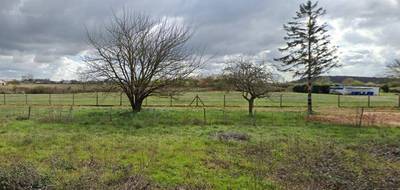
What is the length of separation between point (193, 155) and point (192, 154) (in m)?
0.19

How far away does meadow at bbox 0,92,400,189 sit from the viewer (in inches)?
411

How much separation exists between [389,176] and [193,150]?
6.44 metres

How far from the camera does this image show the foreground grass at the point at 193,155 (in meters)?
10.5

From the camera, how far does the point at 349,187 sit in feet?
34.2

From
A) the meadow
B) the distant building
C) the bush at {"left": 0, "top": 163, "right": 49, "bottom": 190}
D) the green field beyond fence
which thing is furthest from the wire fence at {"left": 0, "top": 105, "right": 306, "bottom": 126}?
the distant building

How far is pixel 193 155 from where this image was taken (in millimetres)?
14172

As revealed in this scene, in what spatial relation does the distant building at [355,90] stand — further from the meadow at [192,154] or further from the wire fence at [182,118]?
the meadow at [192,154]

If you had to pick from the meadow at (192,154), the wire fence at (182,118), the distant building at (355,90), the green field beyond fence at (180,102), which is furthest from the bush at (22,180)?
the distant building at (355,90)

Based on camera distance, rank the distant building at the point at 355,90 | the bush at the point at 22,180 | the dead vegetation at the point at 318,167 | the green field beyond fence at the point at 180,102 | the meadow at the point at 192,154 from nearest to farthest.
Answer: the bush at the point at 22,180, the meadow at the point at 192,154, the dead vegetation at the point at 318,167, the green field beyond fence at the point at 180,102, the distant building at the point at 355,90

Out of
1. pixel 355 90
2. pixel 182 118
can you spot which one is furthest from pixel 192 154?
pixel 355 90

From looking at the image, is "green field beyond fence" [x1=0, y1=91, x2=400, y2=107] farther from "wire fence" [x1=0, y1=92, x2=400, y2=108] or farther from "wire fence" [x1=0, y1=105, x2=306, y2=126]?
"wire fence" [x1=0, y1=105, x2=306, y2=126]

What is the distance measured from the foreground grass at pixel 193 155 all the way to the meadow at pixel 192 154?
0.03m

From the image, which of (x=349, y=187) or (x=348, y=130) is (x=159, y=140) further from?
(x=348, y=130)

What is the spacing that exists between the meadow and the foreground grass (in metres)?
0.03
